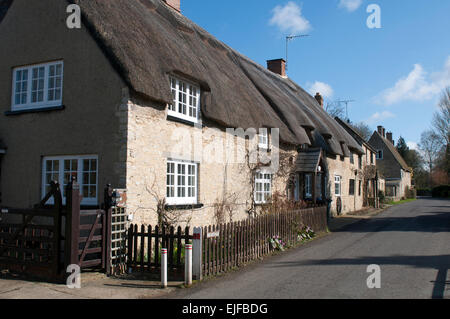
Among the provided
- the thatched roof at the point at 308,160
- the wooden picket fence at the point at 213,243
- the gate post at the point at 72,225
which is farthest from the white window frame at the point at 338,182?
the gate post at the point at 72,225

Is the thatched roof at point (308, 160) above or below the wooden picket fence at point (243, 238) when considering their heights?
above

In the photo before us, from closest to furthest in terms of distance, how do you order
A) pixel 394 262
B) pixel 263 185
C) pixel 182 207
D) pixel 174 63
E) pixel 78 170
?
pixel 394 262
pixel 78 170
pixel 174 63
pixel 182 207
pixel 263 185

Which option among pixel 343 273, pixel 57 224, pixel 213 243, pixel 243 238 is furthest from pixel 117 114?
pixel 343 273

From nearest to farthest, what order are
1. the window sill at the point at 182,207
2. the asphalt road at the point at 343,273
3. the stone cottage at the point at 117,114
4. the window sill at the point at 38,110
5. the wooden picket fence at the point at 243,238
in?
1. the asphalt road at the point at 343,273
2. the wooden picket fence at the point at 243,238
3. the stone cottage at the point at 117,114
4. the window sill at the point at 38,110
5. the window sill at the point at 182,207

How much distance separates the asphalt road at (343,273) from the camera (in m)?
6.74

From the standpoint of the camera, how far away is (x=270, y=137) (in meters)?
16.8

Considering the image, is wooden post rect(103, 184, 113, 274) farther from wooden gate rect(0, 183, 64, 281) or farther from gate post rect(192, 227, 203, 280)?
gate post rect(192, 227, 203, 280)

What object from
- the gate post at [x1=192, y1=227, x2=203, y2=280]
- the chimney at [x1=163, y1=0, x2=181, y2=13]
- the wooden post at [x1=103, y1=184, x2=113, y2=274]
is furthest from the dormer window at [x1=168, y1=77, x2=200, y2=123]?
the chimney at [x1=163, y1=0, x2=181, y2=13]

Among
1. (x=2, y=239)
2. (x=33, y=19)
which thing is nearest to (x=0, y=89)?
(x=33, y=19)

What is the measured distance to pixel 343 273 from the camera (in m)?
8.29

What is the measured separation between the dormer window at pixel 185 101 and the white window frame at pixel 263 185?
458 cm

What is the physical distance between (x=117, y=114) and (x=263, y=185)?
829 centimetres

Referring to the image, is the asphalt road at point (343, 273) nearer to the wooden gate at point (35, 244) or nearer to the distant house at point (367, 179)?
the wooden gate at point (35, 244)

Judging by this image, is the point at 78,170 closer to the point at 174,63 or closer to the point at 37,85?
the point at 37,85
